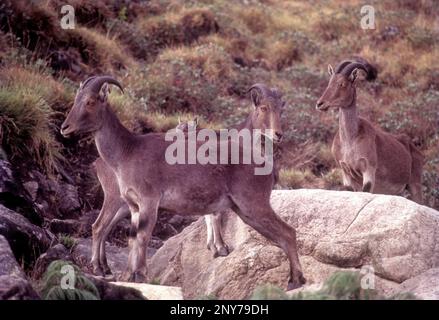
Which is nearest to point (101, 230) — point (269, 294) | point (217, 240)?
point (217, 240)

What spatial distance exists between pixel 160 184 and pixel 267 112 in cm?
341

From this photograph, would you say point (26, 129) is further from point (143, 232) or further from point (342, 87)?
point (342, 87)

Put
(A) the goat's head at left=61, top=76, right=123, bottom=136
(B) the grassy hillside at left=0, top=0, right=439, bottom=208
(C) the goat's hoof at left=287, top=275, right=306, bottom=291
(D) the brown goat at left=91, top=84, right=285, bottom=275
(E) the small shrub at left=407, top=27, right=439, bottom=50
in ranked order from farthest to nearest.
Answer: (E) the small shrub at left=407, top=27, right=439, bottom=50 → (B) the grassy hillside at left=0, top=0, right=439, bottom=208 → (D) the brown goat at left=91, top=84, right=285, bottom=275 → (A) the goat's head at left=61, top=76, right=123, bottom=136 → (C) the goat's hoof at left=287, top=275, right=306, bottom=291

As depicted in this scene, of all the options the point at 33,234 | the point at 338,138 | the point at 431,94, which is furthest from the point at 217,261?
the point at 431,94

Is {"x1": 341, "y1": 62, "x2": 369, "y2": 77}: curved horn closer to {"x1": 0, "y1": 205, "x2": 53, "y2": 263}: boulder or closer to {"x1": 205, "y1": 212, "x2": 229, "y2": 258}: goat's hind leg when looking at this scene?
{"x1": 205, "y1": 212, "x2": 229, "y2": 258}: goat's hind leg

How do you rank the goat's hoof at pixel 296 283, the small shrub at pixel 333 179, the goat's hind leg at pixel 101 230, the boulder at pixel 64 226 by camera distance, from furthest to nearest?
the small shrub at pixel 333 179 → the boulder at pixel 64 226 → the goat's hind leg at pixel 101 230 → the goat's hoof at pixel 296 283

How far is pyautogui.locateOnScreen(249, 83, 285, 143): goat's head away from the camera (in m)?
13.5

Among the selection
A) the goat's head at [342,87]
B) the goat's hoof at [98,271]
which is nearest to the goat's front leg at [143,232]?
the goat's hoof at [98,271]

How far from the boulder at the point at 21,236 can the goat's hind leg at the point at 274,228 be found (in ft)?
8.30

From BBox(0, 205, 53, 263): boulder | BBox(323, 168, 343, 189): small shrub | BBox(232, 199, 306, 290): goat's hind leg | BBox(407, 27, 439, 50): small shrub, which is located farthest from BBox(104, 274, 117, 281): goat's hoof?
BBox(407, 27, 439, 50): small shrub

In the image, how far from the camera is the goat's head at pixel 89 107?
10.9 meters
